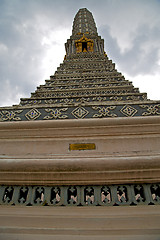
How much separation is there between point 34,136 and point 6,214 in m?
1.21

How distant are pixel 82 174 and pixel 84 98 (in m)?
2.57

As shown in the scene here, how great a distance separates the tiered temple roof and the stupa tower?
0.04 meters

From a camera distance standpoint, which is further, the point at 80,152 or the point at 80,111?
the point at 80,111

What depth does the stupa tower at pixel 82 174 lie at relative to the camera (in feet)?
6.44

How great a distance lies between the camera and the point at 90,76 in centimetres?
667

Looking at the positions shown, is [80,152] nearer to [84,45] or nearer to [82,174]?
[82,174]

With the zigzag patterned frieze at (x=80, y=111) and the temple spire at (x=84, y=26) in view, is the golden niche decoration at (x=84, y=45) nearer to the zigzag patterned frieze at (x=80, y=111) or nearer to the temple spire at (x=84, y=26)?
the temple spire at (x=84, y=26)

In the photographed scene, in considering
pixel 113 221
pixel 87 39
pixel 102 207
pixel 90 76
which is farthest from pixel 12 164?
pixel 87 39

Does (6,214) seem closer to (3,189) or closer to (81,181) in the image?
(3,189)

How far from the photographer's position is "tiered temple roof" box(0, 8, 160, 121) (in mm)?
3578

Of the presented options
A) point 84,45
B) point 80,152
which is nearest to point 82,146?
point 80,152

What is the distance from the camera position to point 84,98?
460cm

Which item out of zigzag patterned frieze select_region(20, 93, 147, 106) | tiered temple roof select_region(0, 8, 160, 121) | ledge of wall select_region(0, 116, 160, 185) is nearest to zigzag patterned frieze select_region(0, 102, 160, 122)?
tiered temple roof select_region(0, 8, 160, 121)

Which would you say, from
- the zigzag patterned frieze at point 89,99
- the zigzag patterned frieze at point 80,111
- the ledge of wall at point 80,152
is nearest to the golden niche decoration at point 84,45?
the zigzag patterned frieze at point 89,99
